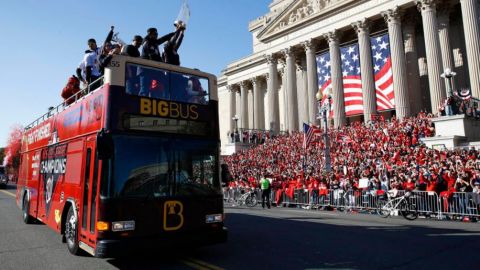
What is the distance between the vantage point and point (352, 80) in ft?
112

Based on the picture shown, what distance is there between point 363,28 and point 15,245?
3244 centimetres

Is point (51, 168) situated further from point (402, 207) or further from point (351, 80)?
point (351, 80)

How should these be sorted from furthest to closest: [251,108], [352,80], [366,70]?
[251,108] < [352,80] < [366,70]

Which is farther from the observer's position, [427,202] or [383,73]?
[383,73]

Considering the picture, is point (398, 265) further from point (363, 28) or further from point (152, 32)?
point (363, 28)

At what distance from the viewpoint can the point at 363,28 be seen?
3331 centimetres

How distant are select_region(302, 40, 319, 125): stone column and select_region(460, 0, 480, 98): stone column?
14446mm

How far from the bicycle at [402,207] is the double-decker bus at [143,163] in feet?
30.0

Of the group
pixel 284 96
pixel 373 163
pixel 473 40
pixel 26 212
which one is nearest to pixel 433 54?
pixel 473 40

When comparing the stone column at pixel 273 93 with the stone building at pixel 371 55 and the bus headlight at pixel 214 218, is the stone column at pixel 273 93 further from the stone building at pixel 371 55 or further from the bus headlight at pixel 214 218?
the bus headlight at pixel 214 218

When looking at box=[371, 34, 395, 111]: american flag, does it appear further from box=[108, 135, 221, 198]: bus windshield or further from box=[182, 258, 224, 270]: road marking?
box=[182, 258, 224, 270]: road marking

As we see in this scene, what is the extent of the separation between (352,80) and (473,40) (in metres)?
10.4

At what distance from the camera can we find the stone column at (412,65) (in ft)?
104

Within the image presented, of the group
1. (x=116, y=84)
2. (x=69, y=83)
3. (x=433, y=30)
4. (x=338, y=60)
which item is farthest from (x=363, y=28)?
(x=116, y=84)
